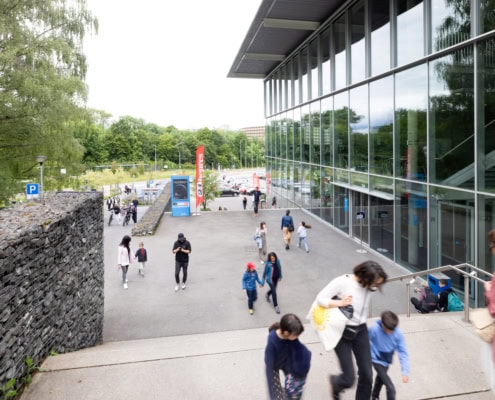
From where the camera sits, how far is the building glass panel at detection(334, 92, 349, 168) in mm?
18797

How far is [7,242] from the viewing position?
434cm

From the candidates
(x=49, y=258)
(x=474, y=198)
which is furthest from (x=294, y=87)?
(x=49, y=258)

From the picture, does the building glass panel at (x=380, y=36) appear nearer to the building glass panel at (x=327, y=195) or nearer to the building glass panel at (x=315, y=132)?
the building glass panel at (x=327, y=195)

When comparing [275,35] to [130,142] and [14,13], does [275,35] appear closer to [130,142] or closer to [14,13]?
[14,13]

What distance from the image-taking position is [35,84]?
15172 mm

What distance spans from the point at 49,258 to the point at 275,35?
20.9m

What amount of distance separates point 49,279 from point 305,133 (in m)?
21.0

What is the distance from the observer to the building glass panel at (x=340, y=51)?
61.9ft

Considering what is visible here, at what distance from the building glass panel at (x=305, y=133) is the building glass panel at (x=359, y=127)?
6.07m

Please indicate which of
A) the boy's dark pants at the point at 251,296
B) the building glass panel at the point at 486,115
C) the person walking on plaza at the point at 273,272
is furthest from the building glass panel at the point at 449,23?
the boy's dark pants at the point at 251,296

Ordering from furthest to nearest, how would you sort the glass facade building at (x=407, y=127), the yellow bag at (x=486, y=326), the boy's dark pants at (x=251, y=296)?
1. the glass facade building at (x=407, y=127)
2. the boy's dark pants at (x=251, y=296)
3. the yellow bag at (x=486, y=326)

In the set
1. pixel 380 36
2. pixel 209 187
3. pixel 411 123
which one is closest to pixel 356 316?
pixel 411 123

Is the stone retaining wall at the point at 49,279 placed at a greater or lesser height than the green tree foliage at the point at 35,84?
lesser

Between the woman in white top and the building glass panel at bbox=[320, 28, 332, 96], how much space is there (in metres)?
18.3
